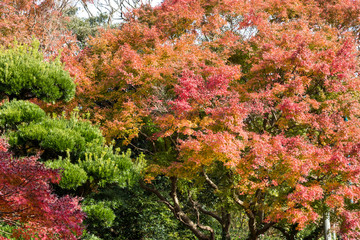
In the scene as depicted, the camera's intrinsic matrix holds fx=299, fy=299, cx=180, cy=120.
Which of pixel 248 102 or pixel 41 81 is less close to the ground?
pixel 41 81

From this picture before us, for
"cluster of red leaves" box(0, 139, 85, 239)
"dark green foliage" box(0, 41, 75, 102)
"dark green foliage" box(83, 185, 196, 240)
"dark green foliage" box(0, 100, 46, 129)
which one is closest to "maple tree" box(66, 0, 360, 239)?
"dark green foliage" box(83, 185, 196, 240)

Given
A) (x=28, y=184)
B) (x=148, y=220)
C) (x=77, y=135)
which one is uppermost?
(x=77, y=135)

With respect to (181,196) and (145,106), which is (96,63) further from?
(181,196)

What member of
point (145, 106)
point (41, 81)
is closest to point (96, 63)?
point (145, 106)

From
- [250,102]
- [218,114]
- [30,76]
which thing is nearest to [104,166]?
[30,76]

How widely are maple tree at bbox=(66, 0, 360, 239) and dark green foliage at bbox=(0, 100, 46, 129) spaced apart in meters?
2.33

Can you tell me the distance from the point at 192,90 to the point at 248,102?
1375 mm

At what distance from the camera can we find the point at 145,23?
11.4 meters

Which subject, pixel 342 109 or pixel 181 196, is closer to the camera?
pixel 342 109

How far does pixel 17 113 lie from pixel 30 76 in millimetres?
793

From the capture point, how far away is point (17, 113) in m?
5.74

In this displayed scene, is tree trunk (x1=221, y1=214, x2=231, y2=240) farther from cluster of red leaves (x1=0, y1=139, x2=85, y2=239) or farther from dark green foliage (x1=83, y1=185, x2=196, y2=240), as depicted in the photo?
cluster of red leaves (x1=0, y1=139, x2=85, y2=239)

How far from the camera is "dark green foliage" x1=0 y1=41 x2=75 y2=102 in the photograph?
5891 millimetres

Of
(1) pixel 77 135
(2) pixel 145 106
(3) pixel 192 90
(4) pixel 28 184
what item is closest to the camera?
(4) pixel 28 184
